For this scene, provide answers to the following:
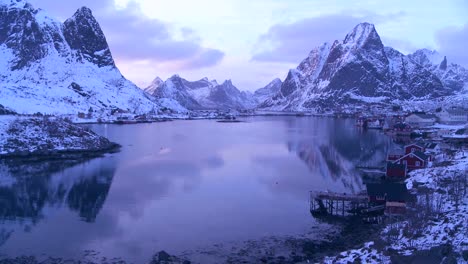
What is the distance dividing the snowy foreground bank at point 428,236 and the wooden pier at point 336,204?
3.35m

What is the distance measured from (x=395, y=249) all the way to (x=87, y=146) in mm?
44416

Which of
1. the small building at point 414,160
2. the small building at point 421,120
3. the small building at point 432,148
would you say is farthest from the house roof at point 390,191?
the small building at point 421,120

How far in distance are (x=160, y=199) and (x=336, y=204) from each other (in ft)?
38.1

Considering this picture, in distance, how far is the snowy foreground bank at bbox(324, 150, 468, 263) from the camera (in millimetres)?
15469

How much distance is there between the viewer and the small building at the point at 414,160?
3800 cm

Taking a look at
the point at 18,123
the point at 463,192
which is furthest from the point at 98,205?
the point at 18,123

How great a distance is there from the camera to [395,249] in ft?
55.3

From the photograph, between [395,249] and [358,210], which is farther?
[358,210]

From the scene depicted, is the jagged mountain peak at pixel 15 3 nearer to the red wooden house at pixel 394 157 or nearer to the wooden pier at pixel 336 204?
the red wooden house at pixel 394 157

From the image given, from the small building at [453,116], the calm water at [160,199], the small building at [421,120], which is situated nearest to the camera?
the calm water at [160,199]

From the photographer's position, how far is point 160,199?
2981 cm

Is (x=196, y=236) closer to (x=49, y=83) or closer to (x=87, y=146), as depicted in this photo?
(x=87, y=146)

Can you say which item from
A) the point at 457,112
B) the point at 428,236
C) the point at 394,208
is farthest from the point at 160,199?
the point at 457,112

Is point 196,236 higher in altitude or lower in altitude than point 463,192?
lower
